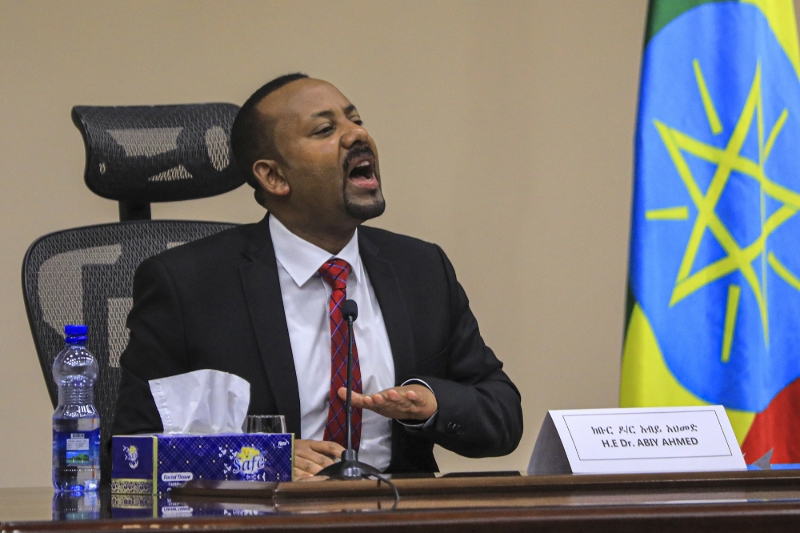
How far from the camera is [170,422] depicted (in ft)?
4.78

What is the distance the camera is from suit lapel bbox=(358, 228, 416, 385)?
2043 mm

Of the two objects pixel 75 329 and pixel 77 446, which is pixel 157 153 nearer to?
pixel 75 329

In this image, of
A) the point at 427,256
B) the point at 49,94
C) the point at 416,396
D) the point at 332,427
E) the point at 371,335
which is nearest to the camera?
the point at 416,396

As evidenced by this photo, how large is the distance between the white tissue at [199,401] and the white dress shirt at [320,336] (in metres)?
0.45

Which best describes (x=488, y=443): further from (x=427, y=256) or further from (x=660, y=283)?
(x=660, y=283)

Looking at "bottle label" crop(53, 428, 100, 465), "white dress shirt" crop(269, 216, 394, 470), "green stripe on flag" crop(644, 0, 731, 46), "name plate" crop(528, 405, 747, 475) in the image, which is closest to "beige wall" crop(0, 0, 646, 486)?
"green stripe on flag" crop(644, 0, 731, 46)

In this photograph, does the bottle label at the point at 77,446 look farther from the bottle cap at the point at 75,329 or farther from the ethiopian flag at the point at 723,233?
the ethiopian flag at the point at 723,233

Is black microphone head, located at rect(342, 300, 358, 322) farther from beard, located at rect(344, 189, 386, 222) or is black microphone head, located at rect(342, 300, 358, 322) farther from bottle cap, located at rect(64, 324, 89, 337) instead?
beard, located at rect(344, 189, 386, 222)

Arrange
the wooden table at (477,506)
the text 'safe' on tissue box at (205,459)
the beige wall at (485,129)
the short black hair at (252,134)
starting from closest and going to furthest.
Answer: the wooden table at (477,506)
the text 'safe' on tissue box at (205,459)
the short black hair at (252,134)
the beige wall at (485,129)

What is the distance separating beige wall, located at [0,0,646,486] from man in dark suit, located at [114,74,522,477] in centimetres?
102

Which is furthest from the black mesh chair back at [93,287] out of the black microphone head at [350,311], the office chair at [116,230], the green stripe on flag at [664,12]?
the green stripe on flag at [664,12]

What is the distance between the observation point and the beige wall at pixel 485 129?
328cm

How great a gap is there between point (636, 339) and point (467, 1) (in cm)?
153

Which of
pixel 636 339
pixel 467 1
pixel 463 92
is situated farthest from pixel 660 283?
pixel 467 1
